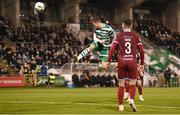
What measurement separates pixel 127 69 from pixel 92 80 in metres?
30.1

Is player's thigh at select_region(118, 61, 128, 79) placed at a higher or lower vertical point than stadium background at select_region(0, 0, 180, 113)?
lower

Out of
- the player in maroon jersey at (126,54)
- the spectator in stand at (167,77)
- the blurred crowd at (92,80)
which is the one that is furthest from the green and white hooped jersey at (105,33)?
the spectator in stand at (167,77)

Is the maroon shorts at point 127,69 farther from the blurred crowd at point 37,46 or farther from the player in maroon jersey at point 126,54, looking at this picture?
the blurred crowd at point 37,46

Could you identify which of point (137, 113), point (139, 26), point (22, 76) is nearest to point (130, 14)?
point (139, 26)

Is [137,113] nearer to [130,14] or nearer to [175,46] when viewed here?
[175,46]

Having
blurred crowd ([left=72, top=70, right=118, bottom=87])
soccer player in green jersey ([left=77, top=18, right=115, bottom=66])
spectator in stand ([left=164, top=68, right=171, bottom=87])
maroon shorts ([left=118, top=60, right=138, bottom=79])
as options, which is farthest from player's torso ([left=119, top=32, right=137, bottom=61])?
spectator in stand ([left=164, top=68, right=171, bottom=87])

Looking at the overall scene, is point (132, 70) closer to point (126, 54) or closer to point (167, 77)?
point (126, 54)

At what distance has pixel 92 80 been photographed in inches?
1688

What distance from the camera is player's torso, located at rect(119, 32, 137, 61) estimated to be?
42.0 feet

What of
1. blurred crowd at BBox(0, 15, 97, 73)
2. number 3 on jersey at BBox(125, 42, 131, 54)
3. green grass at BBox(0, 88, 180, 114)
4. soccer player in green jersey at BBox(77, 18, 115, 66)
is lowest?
green grass at BBox(0, 88, 180, 114)

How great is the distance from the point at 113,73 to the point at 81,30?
33.5 feet

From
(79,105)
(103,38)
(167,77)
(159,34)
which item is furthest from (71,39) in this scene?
(79,105)

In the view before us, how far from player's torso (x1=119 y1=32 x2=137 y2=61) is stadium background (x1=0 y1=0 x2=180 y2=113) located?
1962 cm

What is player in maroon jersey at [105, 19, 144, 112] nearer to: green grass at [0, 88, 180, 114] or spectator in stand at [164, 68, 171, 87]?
green grass at [0, 88, 180, 114]
